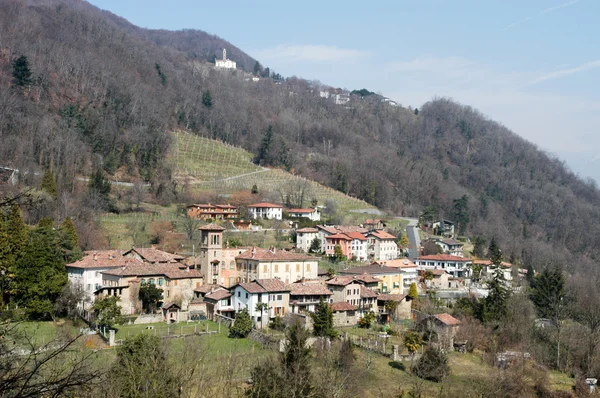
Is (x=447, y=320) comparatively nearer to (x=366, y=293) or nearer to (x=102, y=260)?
(x=366, y=293)

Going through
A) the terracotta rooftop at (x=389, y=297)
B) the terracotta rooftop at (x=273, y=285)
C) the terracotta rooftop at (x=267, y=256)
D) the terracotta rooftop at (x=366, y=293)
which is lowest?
the terracotta rooftop at (x=389, y=297)

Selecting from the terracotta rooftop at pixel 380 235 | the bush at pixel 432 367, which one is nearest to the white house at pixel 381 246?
the terracotta rooftop at pixel 380 235

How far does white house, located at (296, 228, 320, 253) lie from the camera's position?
172 ft

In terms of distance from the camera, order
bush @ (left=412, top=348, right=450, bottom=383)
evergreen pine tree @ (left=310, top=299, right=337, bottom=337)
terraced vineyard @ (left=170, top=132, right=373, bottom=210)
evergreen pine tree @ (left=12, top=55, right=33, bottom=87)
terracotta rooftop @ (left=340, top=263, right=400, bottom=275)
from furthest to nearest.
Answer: terraced vineyard @ (left=170, top=132, right=373, bottom=210) < evergreen pine tree @ (left=12, top=55, right=33, bottom=87) < terracotta rooftop @ (left=340, top=263, right=400, bottom=275) < evergreen pine tree @ (left=310, top=299, right=337, bottom=337) < bush @ (left=412, top=348, right=450, bottom=383)

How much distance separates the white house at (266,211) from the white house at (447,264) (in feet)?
48.5

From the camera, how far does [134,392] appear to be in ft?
43.0

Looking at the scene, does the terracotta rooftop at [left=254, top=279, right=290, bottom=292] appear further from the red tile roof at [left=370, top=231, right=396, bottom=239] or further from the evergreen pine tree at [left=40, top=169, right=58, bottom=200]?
the evergreen pine tree at [left=40, top=169, right=58, bottom=200]

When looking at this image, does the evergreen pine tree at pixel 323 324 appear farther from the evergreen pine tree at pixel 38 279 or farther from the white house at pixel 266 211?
the white house at pixel 266 211

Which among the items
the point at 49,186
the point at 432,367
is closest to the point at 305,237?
the point at 49,186

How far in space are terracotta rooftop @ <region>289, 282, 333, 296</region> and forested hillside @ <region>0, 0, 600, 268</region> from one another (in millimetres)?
28766

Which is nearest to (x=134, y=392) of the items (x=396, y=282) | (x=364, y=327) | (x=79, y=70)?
(x=364, y=327)

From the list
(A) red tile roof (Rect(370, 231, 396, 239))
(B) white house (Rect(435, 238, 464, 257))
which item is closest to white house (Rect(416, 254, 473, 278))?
(A) red tile roof (Rect(370, 231, 396, 239))

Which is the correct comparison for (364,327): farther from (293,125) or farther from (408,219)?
(293,125)

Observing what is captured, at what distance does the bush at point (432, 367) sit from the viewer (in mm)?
26406
